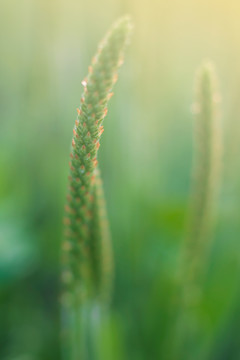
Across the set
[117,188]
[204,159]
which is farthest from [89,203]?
[117,188]

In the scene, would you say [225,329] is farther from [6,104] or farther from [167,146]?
[6,104]

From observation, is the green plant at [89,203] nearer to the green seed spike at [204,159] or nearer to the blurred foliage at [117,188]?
the green seed spike at [204,159]

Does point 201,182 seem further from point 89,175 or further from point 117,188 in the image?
point 117,188

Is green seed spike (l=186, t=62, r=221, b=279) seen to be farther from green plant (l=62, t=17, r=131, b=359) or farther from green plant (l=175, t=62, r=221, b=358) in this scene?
green plant (l=62, t=17, r=131, b=359)

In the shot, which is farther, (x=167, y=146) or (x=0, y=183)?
(x=167, y=146)

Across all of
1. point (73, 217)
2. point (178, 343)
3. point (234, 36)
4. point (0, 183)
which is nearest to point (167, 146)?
point (234, 36)

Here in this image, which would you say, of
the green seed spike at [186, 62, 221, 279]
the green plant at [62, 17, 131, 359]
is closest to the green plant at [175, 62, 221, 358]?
the green seed spike at [186, 62, 221, 279]
